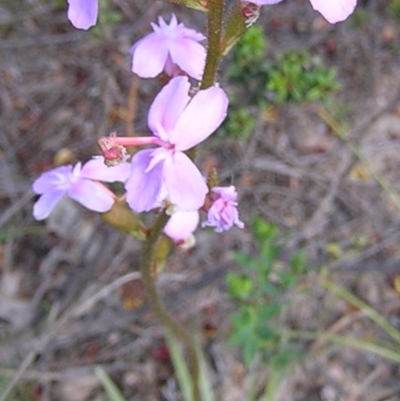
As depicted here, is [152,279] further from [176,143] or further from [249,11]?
[249,11]

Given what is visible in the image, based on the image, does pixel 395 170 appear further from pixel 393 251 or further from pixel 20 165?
pixel 20 165

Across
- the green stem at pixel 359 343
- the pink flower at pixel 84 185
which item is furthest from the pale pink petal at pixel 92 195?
the green stem at pixel 359 343

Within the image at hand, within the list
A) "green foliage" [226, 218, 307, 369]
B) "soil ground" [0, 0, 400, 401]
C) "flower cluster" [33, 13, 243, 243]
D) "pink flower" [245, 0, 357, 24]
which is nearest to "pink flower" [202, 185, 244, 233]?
"flower cluster" [33, 13, 243, 243]

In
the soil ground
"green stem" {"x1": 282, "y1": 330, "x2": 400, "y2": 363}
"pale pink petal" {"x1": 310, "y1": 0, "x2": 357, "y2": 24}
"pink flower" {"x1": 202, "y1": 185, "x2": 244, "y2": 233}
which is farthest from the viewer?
the soil ground

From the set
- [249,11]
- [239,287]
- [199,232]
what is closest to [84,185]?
[249,11]

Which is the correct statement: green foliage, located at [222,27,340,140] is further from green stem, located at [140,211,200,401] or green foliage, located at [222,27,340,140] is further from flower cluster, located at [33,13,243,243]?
flower cluster, located at [33,13,243,243]

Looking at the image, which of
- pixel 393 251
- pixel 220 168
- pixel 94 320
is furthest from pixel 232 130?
pixel 393 251

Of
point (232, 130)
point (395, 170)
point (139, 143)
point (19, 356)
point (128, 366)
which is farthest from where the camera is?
point (395, 170)
